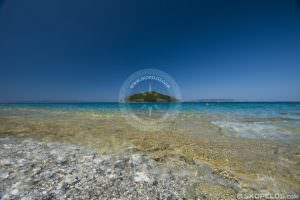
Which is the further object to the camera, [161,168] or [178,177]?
[161,168]

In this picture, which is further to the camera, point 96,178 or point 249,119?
point 249,119

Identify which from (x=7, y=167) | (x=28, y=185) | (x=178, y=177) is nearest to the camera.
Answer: (x=28, y=185)

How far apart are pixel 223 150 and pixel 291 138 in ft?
12.7

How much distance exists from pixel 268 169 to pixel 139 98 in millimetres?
6792

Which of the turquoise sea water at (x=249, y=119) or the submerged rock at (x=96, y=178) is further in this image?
the turquoise sea water at (x=249, y=119)

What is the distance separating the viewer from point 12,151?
480 cm

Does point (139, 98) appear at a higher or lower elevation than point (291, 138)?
higher

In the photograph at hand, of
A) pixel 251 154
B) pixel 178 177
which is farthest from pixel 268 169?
pixel 178 177

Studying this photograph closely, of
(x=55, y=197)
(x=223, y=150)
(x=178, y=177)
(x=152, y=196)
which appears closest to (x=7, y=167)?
(x=55, y=197)

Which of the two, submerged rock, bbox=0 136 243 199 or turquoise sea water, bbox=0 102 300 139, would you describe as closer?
submerged rock, bbox=0 136 243 199

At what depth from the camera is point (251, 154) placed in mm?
4949

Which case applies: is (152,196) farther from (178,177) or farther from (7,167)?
(7,167)

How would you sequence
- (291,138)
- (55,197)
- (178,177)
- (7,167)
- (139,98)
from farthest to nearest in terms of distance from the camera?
(139,98)
(291,138)
(7,167)
(178,177)
(55,197)

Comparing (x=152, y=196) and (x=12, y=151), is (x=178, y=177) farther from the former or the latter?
(x=12, y=151)
